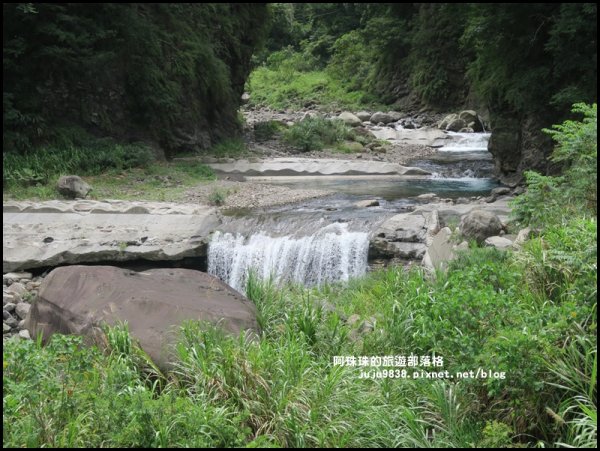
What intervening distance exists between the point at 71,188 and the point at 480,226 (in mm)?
8201

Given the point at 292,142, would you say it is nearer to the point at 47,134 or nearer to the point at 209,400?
the point at 47,134

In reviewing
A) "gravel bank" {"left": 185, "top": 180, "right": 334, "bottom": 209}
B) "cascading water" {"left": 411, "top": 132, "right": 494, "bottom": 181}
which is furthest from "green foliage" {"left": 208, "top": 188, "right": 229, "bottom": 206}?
"cascading water" {"left": 411, "top": 132, "right": 494, "bottom": 181}

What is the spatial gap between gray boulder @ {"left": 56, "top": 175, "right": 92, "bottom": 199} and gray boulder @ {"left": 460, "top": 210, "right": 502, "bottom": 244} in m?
7.82

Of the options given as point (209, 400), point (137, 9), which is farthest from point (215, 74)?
point (209, 400)

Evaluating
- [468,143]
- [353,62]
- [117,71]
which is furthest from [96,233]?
[353,62]

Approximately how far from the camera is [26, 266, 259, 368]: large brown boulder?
535 cm

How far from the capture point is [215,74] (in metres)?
18.7

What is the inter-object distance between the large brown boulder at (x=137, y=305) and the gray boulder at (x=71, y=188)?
5769 mm

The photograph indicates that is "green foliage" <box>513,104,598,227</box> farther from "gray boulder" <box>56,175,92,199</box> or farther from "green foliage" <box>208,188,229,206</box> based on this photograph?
"gray boulder" <box>56,175,92,199</box>

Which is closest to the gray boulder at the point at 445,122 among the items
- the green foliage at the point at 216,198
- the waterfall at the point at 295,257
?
the green foliage at the point at 216,198

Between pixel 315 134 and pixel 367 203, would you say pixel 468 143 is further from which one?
pixel 367 203

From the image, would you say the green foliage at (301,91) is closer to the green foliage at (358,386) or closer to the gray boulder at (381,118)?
the gray boulder at (381,118)

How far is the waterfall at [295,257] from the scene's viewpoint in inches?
375

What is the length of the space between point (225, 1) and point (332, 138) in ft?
19.7
